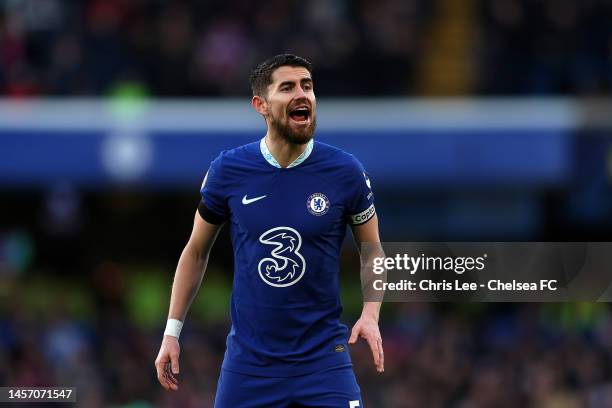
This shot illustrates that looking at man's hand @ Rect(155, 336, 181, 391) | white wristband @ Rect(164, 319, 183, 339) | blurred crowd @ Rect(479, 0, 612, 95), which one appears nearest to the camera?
man's hand @ Rect(155, 336, 181, 391)

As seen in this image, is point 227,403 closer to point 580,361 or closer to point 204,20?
point 580,361

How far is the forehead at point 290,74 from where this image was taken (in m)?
5.70

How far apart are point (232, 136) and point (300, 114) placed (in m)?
9.82

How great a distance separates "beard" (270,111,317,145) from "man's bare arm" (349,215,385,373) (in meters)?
0.44

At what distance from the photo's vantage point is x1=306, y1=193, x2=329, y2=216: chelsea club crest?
5652 mm

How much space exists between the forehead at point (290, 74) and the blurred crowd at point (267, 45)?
10135 millimetres

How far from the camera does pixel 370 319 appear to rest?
561cm

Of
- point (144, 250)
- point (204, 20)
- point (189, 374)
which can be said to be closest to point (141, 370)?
point (189, 374)

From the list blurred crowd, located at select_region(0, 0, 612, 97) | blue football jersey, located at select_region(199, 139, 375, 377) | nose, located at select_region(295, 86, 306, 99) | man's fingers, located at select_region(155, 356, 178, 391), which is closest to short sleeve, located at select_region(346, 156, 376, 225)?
blue football jersey, located at select_region(199, 139, 375, 377)

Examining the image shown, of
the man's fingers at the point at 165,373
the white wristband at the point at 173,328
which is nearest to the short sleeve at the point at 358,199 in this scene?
the white wristband at the point at 173,328

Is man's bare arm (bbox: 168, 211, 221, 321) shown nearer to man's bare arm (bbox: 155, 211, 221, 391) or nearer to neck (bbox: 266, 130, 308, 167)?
man's bare arm (bbox: 155, 211, 221, 391)

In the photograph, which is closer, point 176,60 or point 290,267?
point 290,267

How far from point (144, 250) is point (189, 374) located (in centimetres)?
419

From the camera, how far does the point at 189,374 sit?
1261 centimetres
